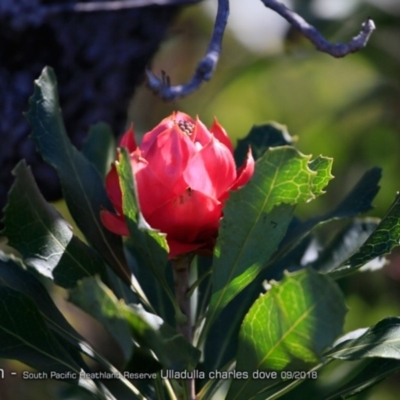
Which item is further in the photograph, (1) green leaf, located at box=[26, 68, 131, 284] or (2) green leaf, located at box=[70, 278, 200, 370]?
(1) green leaf, located at box=[26, 68, 131, 284]

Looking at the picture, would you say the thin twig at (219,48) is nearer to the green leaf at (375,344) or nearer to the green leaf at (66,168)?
the green leaf at (66,168)

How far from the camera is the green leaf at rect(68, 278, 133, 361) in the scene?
73cm

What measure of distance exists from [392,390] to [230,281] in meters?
1.59

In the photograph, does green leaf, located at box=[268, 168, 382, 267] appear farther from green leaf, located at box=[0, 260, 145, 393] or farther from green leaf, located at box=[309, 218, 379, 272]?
green leaf, located at box=[0, 260, 145, 393]

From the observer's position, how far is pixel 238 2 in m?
2.30

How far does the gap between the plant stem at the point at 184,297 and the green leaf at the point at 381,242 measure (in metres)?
0.18

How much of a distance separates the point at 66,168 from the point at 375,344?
0.44 m

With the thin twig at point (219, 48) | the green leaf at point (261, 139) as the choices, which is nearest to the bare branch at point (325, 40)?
the thin twig at point (219, 48)

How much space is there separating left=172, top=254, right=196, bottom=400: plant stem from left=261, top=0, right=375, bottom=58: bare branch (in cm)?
31

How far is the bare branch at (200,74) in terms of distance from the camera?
896mm

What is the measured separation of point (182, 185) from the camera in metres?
0.88

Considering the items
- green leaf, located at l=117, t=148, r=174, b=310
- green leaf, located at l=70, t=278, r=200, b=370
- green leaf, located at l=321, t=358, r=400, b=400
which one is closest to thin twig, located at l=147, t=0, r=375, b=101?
green leaf, located at l=117, t=148, r=174, b=310

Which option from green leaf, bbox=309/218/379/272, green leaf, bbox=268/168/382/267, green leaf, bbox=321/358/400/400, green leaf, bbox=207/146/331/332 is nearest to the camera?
green leaf, bbox=207/146/331/332

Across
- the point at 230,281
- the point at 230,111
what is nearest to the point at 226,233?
the point at 230,281
